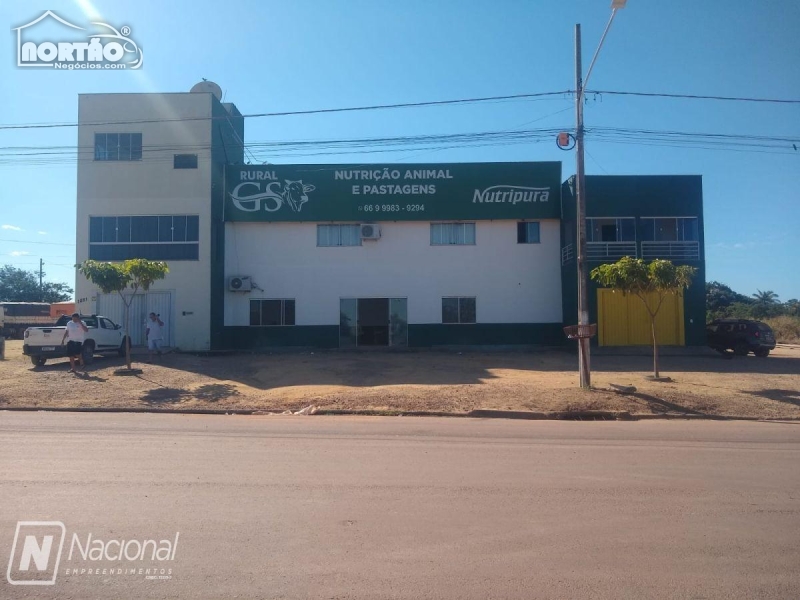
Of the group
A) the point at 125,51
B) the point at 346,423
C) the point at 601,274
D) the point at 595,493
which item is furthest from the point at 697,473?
the point at 125,51

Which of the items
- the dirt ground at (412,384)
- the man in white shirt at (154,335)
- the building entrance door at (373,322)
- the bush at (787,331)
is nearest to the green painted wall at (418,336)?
the building entrance door at (373,322)

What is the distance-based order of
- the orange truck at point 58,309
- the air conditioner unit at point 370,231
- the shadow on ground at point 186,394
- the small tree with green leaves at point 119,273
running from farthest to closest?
the orange truck at point 58,309
the air conditioner unit at point 370,231
the small tree with green leaves at point 119,273
the shadow on ground at point 186,394

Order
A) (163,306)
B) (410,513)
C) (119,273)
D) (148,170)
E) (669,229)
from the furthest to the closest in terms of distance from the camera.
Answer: (148,170) → (163,306) → (669,229) → (119,273) → (410,513)

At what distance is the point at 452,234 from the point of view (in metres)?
27.3

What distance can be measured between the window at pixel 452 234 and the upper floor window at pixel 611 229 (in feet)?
16.1

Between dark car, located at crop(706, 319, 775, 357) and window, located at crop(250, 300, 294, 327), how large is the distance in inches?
710

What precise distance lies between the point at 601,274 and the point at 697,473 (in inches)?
403

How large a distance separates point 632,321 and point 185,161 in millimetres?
A: 19596

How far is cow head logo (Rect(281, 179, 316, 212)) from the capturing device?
88.8ft

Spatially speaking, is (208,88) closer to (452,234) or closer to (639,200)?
(452,234)

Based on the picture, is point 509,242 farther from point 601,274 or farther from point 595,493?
point 595,493

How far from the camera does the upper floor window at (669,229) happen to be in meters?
25.6

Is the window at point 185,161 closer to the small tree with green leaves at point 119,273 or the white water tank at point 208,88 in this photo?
the white water tank at point 208,88

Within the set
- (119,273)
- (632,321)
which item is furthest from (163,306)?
(632,321)
